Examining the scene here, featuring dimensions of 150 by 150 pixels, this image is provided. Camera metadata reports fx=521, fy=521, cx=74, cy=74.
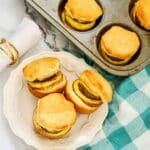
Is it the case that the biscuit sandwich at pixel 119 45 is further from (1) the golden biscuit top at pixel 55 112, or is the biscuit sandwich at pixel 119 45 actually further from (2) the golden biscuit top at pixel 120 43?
(1) the golden biscuit top at pixel 55 112

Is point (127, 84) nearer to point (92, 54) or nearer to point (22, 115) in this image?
point (92, 54)

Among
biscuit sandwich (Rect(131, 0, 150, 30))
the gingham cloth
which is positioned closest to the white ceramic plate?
the gingham cloth

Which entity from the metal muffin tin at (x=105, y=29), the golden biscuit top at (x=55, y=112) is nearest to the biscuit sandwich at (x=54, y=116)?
Result: the golden biscuit top at (x=55, y=112)

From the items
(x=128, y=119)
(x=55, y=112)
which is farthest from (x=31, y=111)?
(x=128, y=119)

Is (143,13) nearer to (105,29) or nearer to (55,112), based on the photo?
(105,29)

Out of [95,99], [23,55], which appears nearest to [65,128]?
[95,99]

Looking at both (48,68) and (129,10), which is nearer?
(48,68)

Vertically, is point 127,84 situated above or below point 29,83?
below
